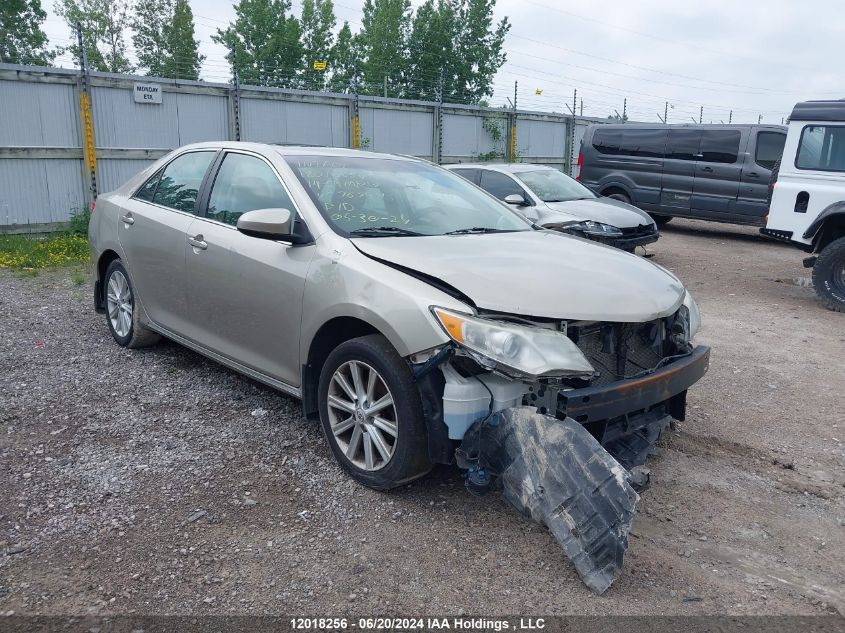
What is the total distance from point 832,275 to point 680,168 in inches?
249

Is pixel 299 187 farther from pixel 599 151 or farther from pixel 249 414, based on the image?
pixel 599 151

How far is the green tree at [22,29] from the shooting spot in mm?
38562

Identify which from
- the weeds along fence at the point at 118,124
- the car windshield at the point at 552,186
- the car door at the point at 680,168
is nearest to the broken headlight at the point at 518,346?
the car windshield at the point at 552,186

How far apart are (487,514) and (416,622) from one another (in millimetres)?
866

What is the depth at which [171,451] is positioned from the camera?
4.05 m

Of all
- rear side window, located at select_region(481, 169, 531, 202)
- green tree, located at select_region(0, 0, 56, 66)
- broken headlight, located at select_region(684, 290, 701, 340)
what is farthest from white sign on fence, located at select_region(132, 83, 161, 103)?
green tree, located at select_region(0, 0, 56, 66)

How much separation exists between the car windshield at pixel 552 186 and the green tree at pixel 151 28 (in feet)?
150

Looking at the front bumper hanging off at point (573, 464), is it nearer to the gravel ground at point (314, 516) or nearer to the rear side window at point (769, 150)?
the gravel ground at point (314, 516)

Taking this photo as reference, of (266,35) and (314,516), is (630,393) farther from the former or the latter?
(266,35)

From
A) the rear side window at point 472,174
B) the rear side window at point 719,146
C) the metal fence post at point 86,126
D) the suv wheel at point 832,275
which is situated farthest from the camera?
the rear side window at point 719,146

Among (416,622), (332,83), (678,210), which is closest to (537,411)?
(416,622)

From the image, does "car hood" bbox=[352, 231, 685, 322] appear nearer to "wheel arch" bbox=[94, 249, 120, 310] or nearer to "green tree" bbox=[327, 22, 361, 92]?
"wheel arch" bbox=[94, 249, 120, 310]

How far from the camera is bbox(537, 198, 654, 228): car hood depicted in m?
9.81

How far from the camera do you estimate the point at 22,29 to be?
1598 inches
